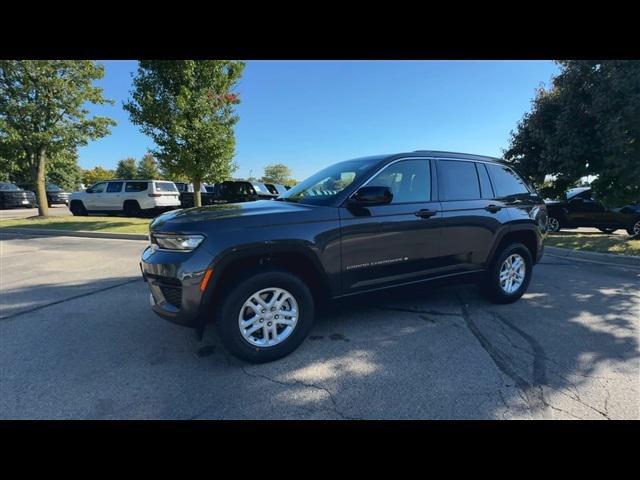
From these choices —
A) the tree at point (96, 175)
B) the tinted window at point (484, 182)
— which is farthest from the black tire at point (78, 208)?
the tree at point (96, 175)

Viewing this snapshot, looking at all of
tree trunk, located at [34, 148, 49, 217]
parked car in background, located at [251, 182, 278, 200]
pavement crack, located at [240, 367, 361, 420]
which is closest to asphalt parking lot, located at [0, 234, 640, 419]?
pavement crack, located at [240, 367, 361, 420]

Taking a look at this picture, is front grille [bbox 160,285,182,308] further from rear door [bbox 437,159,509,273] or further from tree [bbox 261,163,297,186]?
tree [bbox 261,163,297,186]

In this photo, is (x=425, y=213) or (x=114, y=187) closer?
(x=425, y=213)

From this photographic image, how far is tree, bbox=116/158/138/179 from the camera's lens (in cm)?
6188

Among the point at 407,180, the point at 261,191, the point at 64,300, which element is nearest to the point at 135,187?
the point at 261,191

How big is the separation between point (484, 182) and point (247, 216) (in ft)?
10.00

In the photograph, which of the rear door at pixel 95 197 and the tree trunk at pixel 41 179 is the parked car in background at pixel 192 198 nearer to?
the rear door at pixel 95 197

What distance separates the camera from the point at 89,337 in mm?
3354

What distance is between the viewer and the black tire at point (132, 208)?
49.7ft

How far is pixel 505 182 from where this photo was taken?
431 cm

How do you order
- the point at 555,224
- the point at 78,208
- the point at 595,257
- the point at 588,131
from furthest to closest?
the point at 78,208 < the point at 555,224 < the point at 588,131 < the point at 595,257

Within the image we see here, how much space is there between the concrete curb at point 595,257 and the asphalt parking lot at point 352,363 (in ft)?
10.9

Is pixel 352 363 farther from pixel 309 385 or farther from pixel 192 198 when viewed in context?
pixel 192 198

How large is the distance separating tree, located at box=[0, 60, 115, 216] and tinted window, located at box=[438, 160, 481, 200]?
593 inches
